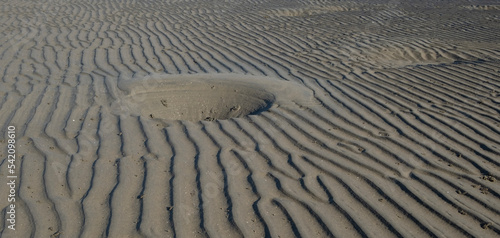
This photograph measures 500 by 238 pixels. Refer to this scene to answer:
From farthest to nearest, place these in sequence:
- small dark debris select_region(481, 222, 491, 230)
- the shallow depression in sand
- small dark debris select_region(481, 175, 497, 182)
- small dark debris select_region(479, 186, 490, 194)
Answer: the shallow depression in sand → small dark debris select_region(481, 175, 497, 182) → small dark debris select_region(479, 186, 490, 194) → small dark debris select_region(481, 222, 491, 230)

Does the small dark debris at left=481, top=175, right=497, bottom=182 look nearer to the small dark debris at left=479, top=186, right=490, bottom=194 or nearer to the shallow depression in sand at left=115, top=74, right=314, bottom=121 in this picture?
the small dark debris at left=479, top=186, right=490, bottom=194

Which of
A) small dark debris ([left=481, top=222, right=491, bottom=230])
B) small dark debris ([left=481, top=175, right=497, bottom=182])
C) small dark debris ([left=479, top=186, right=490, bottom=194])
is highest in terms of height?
small dark debris ([left=481, top=222, right=491, bottom=230])

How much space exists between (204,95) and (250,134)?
1321 millimetres

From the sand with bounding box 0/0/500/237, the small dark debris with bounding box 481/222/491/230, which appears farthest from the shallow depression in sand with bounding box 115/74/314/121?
the small dark debris with bounding box 481/222/491/230

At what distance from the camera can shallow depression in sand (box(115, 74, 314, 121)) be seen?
5.00 meters

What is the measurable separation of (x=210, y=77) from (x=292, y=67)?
123cm

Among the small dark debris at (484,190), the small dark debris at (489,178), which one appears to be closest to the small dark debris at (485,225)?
the small dark debris at (484,190)

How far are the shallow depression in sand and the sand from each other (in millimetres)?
22

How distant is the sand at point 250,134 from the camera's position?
301cm

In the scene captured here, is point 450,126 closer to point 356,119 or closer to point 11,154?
point 356,119

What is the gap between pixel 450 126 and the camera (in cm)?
441

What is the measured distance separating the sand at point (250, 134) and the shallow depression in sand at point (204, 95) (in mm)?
22

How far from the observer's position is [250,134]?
4.19 m

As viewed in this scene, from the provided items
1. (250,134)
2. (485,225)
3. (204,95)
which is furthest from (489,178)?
(204,95)
